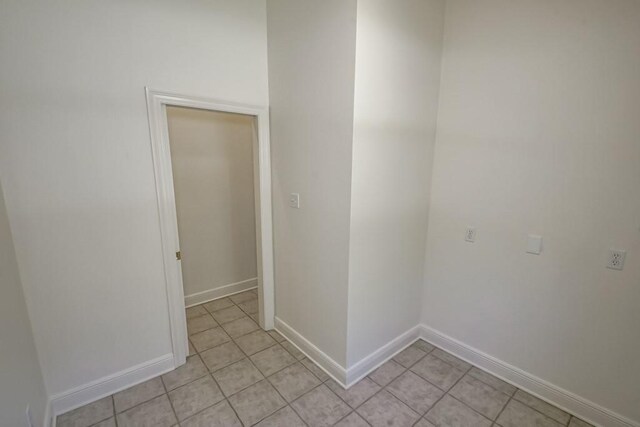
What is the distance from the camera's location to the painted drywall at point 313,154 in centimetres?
172

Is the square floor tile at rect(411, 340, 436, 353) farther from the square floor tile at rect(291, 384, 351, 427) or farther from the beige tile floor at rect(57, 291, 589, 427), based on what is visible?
the square floor tile at rect(291, 384, 351, 427)

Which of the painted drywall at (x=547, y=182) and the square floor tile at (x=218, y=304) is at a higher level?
the painted drywall at (x=547, y=182)

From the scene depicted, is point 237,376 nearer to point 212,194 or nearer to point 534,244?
point 212,194

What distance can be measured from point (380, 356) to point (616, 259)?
165 cm

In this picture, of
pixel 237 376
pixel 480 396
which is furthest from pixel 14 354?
pixel 480 396

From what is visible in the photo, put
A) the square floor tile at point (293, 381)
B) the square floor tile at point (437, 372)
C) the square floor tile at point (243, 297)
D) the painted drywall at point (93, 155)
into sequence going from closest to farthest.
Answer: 1. the painted drywall at point (93, 155)
2. the square floor tile at point (293, 381)
3. the square floor tile at point (437, 372)
4. the square floor tile at point (243, 297)

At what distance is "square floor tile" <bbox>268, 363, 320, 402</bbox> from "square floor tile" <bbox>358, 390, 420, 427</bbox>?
0.41 meters

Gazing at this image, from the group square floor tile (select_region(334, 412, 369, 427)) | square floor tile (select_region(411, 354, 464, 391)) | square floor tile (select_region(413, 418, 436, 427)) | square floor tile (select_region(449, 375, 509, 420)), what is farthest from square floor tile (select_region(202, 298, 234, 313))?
square floor tile (select_region(449, 375, 509, 420))

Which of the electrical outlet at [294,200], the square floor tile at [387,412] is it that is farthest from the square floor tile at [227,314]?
the square floor tile at [387,412]

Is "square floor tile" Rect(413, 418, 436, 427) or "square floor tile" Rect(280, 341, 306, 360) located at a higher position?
"square floor tile" Rect(280, 341, 306, 360)

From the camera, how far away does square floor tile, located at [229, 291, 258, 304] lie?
10.7 feet

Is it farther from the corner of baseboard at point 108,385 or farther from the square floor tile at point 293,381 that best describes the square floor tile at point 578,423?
the corner of baseboard at point 108,385

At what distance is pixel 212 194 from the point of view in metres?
3.08

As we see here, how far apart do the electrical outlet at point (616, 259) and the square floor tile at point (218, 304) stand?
3236 mm
